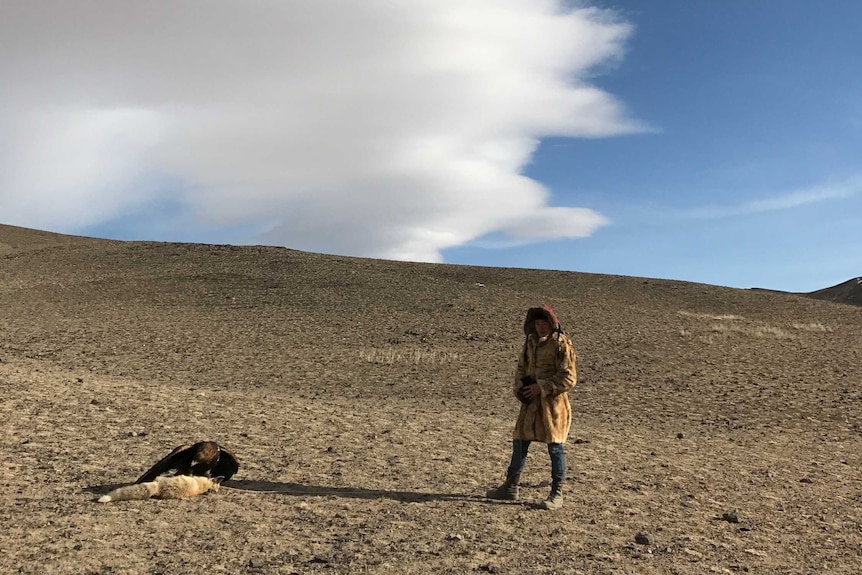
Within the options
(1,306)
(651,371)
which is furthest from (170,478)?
(1,306)

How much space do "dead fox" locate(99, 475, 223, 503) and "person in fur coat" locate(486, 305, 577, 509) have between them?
9.32 feet

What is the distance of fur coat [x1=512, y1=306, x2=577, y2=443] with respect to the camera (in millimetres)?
6754

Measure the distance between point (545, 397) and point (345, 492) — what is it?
227 cm

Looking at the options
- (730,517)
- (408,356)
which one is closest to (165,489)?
(730,517)

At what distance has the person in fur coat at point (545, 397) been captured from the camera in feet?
22.2

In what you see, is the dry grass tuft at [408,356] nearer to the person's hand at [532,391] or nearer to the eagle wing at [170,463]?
the eagle wing at [170,463]

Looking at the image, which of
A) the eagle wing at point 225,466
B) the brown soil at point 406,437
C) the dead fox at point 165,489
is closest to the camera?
the brown soil at point 406,437

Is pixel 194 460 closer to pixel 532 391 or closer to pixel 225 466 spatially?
pixel 225 466

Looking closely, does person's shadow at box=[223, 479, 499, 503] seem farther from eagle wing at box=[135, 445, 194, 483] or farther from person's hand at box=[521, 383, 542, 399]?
person's hand at box=[521, 383, 542, 399]

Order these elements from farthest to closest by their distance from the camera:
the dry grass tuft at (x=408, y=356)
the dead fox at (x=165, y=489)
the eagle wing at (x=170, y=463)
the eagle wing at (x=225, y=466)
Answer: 1. the dry grass tuft at (x=408, y=356)
2. the eagle wing at (x=225, y=466)
3. the eagle wing at (x=170, y=463)
4. the dead fox at (x=165, y=489)

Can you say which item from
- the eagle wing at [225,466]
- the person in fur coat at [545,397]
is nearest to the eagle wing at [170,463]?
Result: the eagle wing at [225,466]

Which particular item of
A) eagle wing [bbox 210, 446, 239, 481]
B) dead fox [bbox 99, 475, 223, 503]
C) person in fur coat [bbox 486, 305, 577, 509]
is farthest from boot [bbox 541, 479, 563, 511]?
dead fox [bbox 99, 475, 223, 503]

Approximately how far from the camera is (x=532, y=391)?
22.3ft

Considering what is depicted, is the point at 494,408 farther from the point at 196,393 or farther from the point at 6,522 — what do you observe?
the point at 6,522
